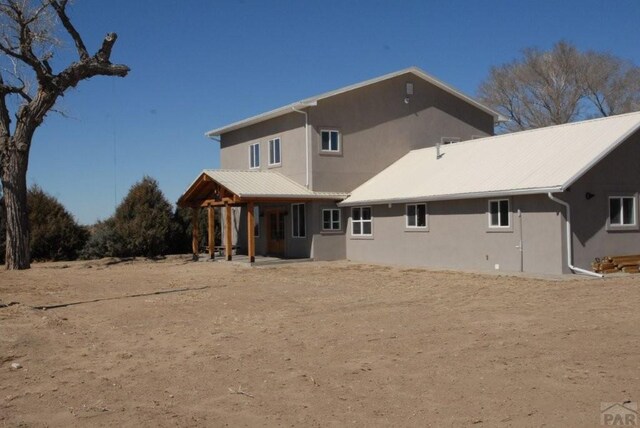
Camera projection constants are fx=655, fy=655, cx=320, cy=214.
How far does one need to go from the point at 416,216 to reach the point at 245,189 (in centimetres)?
672

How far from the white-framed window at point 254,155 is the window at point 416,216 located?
9.53 metres

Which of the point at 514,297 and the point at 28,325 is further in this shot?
the point at 514,297

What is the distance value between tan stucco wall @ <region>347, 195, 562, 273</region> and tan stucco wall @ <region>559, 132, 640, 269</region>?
2.47 ft

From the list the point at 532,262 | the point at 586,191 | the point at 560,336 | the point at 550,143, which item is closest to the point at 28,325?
the point at 560,336

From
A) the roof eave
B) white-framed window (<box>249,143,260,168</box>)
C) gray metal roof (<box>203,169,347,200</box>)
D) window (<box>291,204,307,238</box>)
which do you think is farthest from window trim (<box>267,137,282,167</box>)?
the roof eave

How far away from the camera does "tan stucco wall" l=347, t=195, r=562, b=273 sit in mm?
18984

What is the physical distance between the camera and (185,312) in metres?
12.7

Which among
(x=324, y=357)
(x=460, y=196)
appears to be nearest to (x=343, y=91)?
(x=460, y=196)

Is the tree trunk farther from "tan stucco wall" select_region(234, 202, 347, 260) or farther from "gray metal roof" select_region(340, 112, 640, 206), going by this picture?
"gray metal roof" select_region(340, 112, 640, 206)

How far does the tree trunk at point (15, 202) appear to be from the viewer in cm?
2423

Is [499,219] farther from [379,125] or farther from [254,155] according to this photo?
[254,155]

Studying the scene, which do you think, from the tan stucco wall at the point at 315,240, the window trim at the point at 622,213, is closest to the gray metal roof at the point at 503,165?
the tan stucco wall at the point at 315,240

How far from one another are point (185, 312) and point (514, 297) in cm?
695

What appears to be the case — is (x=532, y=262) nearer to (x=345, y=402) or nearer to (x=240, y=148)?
(x=345, y=402)
